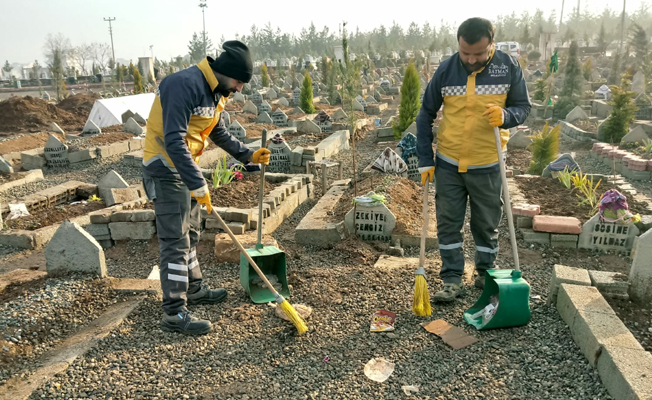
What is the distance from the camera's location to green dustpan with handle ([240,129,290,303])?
384 centimetres

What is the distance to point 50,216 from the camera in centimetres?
683

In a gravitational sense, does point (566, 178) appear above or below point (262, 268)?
above

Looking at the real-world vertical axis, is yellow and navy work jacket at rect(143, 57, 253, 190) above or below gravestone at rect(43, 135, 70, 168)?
above

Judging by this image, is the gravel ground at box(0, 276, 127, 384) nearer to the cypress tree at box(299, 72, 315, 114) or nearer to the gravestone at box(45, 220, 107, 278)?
the gravestone at box(45, 220, 107, 278)

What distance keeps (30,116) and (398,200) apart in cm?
1594

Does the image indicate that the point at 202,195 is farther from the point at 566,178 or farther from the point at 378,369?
the point at 566,178

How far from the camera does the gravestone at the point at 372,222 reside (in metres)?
5.50

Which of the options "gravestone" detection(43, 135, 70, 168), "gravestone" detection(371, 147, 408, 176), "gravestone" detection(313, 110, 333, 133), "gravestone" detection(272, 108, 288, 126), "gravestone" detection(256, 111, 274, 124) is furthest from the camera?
"gravestone" detection(256, 111, 274, 124)

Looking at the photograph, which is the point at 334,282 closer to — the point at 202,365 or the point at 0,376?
the point at 202,365

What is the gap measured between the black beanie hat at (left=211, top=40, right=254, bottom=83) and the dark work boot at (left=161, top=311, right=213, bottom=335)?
173 centimetres

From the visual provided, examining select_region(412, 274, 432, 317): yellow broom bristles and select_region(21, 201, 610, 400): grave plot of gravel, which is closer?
select_region(21, 201, 610, 400): grave plot of gravel

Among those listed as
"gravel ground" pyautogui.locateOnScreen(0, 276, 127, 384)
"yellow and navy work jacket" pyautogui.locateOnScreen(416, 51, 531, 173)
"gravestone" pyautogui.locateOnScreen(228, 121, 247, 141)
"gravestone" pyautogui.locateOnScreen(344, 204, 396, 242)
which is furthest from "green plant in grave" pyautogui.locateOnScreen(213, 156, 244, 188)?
"gravestone" pyautogui.locateOnScreen(228, 121, 247, 141)

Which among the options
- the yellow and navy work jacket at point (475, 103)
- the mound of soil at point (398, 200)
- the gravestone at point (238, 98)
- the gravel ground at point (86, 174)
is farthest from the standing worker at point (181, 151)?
the gravestone at point (238, 98)

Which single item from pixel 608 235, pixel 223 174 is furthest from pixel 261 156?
pixel 608 235
